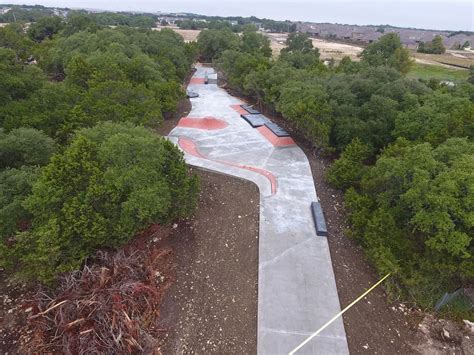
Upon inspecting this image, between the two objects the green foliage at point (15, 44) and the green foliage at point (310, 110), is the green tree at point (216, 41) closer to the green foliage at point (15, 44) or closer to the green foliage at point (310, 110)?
the green foliage at point (15, 44)

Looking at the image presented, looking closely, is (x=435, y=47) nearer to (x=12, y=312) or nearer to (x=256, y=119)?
(x=256, y=119)

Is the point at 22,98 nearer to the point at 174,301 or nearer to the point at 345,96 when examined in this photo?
the point at 174,301

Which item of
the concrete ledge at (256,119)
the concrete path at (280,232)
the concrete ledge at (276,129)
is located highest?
the concrete ledge at (276,129)

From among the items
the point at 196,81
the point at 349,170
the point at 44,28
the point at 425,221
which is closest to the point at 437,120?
the point at 349,170

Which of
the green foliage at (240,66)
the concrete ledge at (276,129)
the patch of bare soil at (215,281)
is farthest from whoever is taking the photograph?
the green foliage at (240,66)

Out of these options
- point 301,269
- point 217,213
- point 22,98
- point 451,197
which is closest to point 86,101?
point 22,98

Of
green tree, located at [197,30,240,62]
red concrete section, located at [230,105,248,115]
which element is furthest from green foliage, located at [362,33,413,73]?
green tree, located at [197,30,240,62]

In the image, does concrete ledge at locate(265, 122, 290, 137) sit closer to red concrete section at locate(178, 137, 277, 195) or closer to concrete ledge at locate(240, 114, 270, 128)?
concrete ledge at locate(240, 114, 270, 128)

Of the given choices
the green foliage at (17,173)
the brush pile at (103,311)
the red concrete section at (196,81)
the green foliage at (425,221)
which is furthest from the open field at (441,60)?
the brush pile at (103,311)
